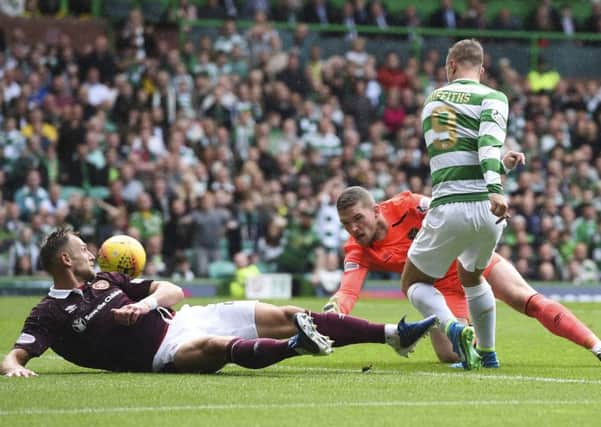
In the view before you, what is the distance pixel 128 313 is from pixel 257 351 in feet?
2.81

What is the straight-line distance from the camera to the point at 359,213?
10.3 metres

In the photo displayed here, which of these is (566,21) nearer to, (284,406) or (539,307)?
(539,307)

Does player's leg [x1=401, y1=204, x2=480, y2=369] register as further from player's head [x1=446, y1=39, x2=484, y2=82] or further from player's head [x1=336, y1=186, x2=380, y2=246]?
player's head [x1=446, y1=39, x2=484, y2=82]

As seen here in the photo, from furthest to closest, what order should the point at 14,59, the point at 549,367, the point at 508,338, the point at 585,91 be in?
the point at 585,91 → the point at 14,59 → the point at 508,338 → the point at 549,367

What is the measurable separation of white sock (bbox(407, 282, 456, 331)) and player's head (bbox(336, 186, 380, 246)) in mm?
809

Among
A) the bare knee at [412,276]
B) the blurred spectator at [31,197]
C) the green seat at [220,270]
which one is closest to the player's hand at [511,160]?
the bare knee at [412,276]

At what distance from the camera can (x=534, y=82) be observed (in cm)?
2945

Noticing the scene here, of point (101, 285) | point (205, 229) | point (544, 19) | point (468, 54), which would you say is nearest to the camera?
point (101, 285)

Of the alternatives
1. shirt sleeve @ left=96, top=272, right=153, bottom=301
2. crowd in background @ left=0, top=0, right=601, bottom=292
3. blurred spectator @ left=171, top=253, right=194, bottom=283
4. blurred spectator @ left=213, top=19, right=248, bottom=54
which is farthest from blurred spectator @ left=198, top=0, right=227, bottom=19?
shirt sleeve @ left=96, top=272, right=153, bottom=301

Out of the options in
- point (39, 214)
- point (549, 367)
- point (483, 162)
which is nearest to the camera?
point (483, 162)

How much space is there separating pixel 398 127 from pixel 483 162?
18201 millimetres

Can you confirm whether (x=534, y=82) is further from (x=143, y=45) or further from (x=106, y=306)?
(x=106, y=306)

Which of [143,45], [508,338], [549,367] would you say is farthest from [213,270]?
[549,367]

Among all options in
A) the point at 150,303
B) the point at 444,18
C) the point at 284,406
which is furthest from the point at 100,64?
the point at 284,406
